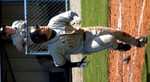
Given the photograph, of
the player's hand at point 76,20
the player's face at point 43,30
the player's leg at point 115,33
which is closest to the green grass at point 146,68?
the player's leg at point 115,33

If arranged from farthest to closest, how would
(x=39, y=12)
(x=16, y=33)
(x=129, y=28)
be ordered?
(x=39, y=12), (x=16, y=33), (x=129, y=28)

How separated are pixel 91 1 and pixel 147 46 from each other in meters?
4.50

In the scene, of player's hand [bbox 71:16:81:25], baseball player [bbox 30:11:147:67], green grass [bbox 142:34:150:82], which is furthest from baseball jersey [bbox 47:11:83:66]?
green grass [bbox 142:34:150:82]

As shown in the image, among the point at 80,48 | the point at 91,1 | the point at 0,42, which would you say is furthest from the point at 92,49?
the point at 0,42

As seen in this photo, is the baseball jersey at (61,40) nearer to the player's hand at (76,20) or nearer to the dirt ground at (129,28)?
the player's hand at (76,20)

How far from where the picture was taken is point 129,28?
778 centimetres

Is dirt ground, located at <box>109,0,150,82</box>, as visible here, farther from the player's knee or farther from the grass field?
the player's knee

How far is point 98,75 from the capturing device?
9430 mm

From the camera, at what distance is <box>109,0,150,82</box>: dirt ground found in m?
7.00

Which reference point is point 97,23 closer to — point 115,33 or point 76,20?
point 115,33

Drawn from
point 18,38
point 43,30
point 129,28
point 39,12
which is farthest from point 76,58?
point 43,30

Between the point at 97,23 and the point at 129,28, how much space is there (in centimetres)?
222

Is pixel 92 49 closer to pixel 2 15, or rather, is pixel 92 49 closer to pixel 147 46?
pixel 147 46

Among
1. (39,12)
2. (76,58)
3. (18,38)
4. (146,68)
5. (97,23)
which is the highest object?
(39,12)
